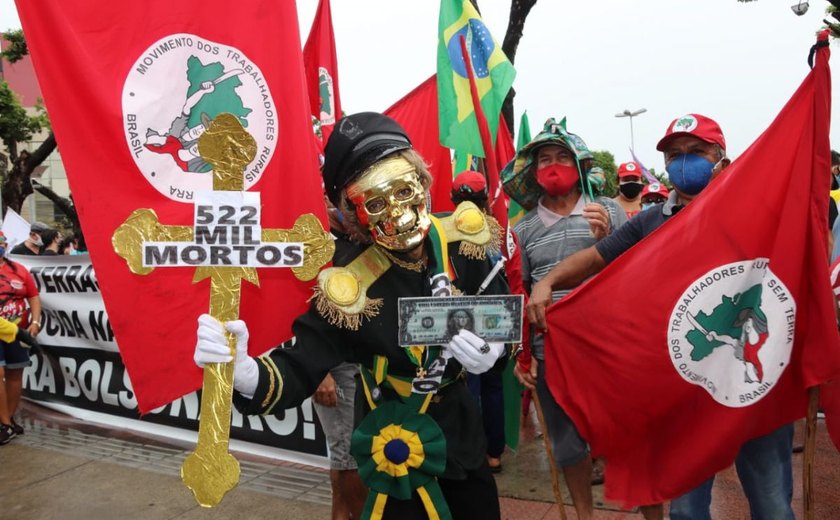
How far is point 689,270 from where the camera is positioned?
2926mm

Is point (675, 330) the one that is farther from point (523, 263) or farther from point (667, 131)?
point (523, 263)

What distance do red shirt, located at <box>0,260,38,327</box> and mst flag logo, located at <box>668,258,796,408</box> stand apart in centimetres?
604

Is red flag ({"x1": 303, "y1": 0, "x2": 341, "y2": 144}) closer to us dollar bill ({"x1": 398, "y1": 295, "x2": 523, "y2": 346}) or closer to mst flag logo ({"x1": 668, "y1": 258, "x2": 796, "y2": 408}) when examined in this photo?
mst flag logo ({"x1": 668, "y1": 258, "x2": 796, "y2": 408})

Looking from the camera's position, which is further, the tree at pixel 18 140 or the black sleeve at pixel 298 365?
the tree at pixel 18 140

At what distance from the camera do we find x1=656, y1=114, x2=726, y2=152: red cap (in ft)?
10.3

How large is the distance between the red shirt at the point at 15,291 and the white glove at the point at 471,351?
5.78 meters

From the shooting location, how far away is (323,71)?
5.18 meters

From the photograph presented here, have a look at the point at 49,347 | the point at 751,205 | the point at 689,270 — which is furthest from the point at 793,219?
the point at 49,347

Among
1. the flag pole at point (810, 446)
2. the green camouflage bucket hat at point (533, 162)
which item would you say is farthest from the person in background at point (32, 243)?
the flag pole at point (810, 446)

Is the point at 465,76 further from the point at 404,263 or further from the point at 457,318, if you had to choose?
the point at 457,318

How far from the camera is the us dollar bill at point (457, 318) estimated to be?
2143mm

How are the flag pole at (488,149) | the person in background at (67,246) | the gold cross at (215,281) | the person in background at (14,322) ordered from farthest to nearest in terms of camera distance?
the person in background at (67,246) < the person in background at (14,322) < the flag pole at (488,149) < the gold cross at (215,281)

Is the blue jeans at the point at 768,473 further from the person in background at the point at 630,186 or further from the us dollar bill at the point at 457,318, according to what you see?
the person in background at the point at 630,186

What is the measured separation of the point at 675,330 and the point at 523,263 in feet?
3.92
